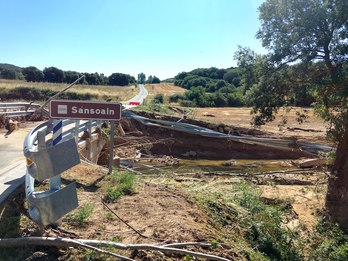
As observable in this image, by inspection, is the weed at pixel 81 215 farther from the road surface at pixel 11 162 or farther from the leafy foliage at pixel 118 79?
the leafy foliage at pixel 118 79

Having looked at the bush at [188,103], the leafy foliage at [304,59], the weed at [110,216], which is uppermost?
the leafy foliage at [304,59]

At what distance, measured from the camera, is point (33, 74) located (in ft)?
263

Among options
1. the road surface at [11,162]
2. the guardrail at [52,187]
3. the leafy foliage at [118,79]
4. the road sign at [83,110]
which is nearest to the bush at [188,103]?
the road surface at [11,162]

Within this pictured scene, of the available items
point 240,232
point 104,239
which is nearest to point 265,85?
point 240,232

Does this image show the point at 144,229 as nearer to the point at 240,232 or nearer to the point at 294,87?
the point at 240,232

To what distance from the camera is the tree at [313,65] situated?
9.32 meters

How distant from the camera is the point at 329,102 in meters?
9.73

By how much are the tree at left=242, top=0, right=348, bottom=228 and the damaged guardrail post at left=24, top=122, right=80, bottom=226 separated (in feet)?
24.3

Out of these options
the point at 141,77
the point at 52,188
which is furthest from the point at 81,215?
the point at 141,77

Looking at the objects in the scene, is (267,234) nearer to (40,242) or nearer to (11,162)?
(40,242)

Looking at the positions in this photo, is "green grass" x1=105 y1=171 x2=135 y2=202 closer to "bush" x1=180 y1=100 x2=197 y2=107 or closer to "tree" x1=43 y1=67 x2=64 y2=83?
"bush" x1=180 y1=100 x2=197 y2=107

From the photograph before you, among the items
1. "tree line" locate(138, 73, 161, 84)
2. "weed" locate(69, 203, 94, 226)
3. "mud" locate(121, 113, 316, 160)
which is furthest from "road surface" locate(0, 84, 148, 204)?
"tree line" locate(138, 73, 161, 84)

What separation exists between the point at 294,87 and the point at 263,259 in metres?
7.06

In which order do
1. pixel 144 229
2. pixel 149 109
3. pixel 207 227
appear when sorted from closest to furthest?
pixel 144 229, pixel 207 227, pixel 149 109
